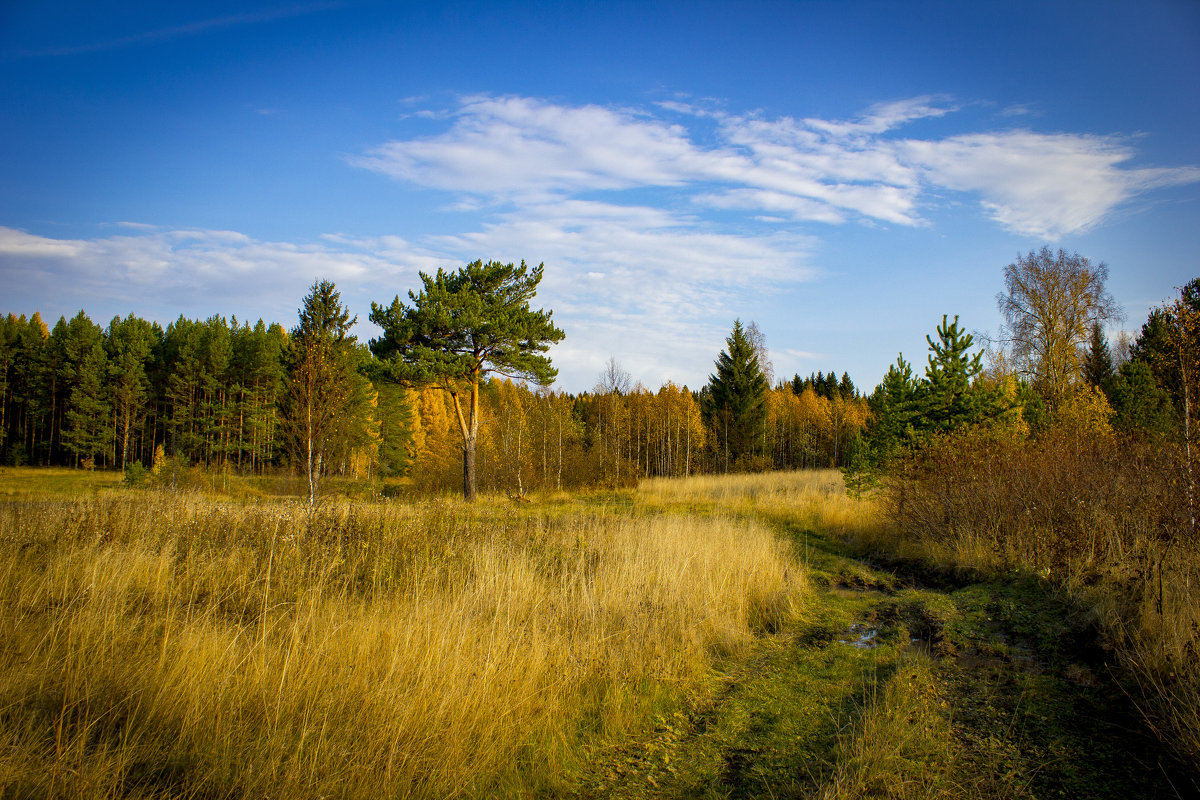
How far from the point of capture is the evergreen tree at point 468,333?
20.0m

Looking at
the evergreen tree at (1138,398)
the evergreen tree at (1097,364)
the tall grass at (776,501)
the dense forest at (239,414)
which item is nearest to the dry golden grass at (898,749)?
the tall grass at (776,501)

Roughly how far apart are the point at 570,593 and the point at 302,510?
13.7 ft

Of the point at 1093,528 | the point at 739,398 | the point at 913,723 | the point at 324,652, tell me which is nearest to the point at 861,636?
the point at 913,723

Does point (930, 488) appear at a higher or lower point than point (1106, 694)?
higher

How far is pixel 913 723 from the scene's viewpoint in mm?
3570

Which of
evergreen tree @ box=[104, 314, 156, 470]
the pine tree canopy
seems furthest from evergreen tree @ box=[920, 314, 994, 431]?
evergreen tree @ box=[104, 314, 156, 470]

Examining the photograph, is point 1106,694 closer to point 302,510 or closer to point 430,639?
point 430,639

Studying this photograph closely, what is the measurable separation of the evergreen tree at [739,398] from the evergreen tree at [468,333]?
18.3 metres

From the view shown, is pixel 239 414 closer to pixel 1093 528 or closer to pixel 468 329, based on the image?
pixel 468 329

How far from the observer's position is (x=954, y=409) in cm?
1352

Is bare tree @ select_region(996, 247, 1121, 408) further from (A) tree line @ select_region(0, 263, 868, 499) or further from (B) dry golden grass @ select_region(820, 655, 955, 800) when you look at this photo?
(B) dry golden grass @ select_region(820, 655, 955, 800)

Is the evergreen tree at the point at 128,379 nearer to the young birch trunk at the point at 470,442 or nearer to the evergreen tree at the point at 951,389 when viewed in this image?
the young birch trunk at the point at 470,442

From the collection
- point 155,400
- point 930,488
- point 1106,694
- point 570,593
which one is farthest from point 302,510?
point 155,400

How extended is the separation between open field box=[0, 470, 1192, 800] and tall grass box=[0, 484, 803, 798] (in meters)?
0.02
